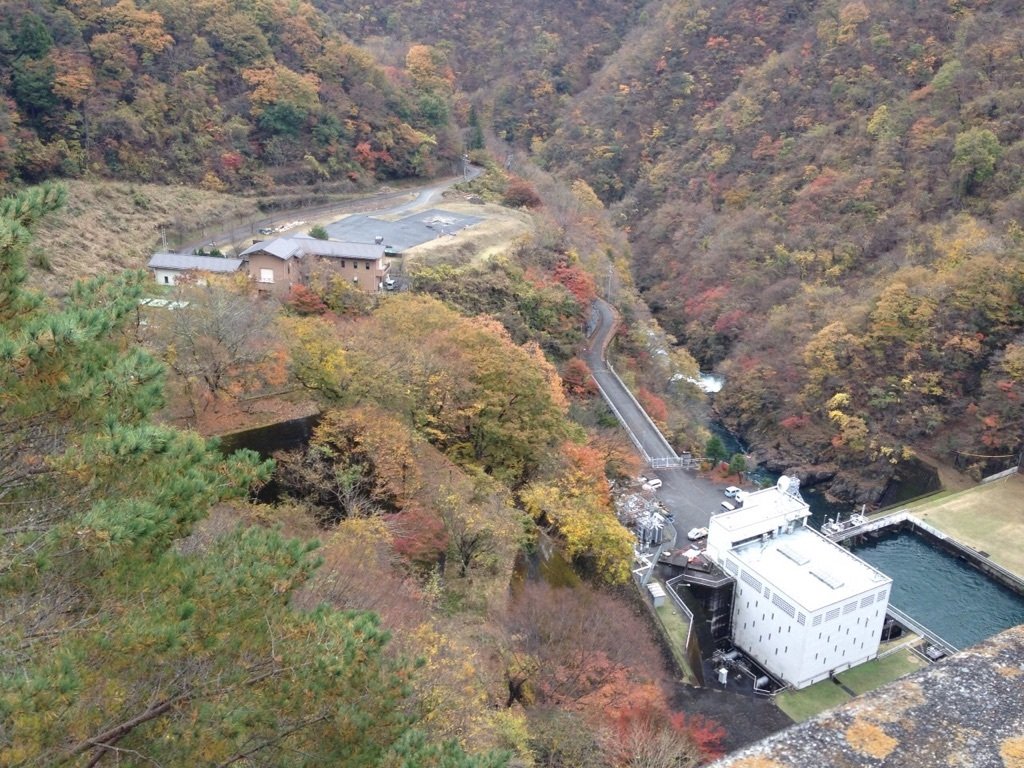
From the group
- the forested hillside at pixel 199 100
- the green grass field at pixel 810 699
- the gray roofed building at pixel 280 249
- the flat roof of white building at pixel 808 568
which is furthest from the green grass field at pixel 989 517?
the forested hillside at pixel 199 100

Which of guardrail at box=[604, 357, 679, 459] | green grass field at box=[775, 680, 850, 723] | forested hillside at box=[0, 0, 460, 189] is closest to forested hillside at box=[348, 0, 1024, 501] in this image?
guardrail at box=[604, 357, 679, 459]

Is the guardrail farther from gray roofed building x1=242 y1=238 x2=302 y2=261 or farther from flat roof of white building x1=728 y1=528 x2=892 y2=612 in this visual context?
gray roofed building x1=242 y1=238 x2=302 y2=261

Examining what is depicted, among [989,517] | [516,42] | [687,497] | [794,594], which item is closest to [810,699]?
[794,594]

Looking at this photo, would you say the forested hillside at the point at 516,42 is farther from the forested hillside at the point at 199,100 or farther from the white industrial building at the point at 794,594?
the white industrial building at the point at 794,594

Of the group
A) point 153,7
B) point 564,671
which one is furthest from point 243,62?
point 564,671

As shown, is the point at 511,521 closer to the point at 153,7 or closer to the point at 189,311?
the point at 189,311

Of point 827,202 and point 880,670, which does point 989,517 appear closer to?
point 880,670
